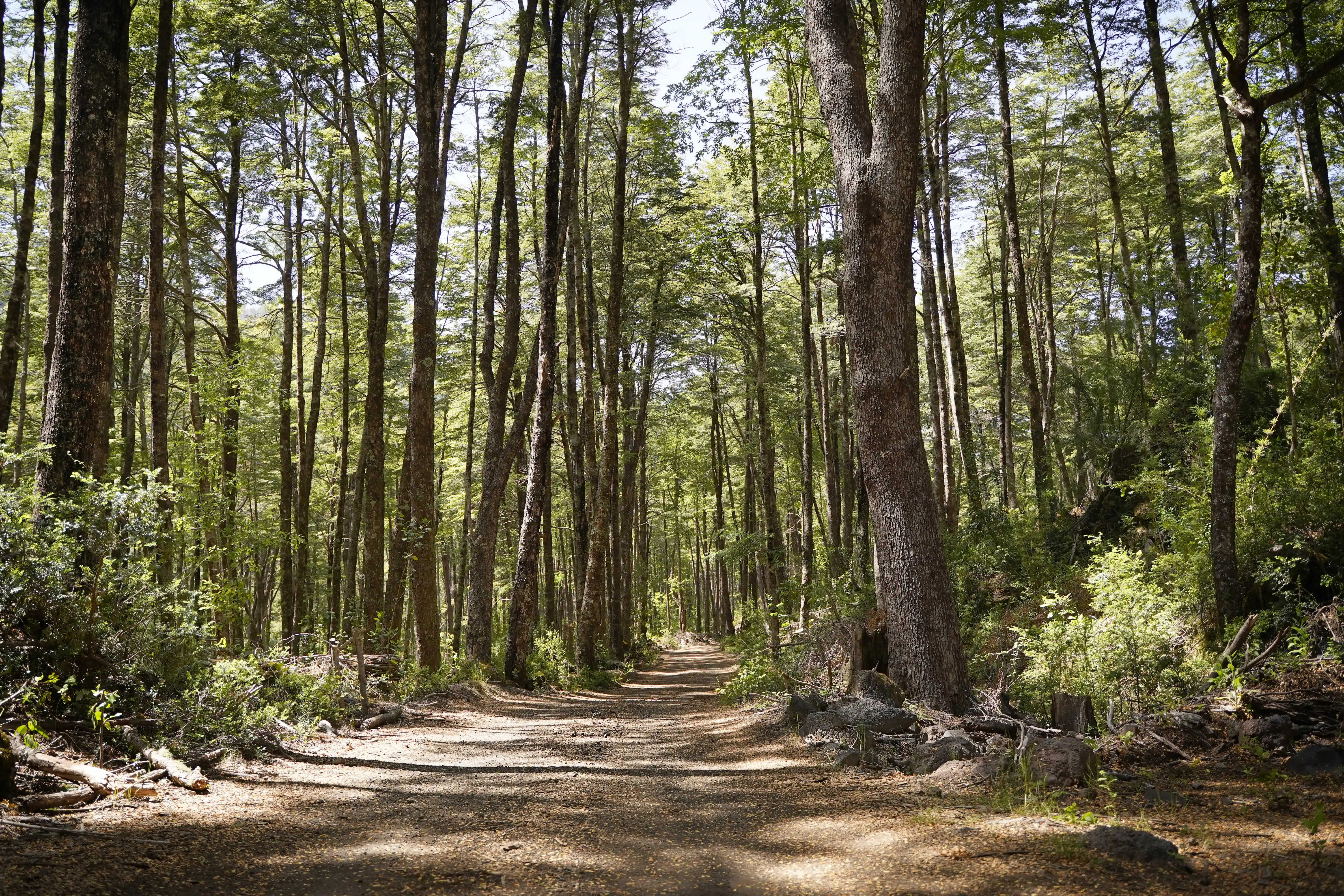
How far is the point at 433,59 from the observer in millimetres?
13961

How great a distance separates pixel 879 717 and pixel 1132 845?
320cm

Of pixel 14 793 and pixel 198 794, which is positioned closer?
pixel 14 793

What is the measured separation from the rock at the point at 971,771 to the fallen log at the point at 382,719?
6.78m

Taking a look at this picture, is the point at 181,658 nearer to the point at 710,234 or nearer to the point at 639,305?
the point at 710,234

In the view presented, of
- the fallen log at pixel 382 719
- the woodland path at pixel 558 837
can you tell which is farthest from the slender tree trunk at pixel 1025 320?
the fallen log at pixel 382 719

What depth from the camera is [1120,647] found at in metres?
6.53

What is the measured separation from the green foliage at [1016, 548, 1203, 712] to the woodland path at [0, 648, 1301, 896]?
2183mm

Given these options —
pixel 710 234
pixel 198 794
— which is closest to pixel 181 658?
pixel 198 794

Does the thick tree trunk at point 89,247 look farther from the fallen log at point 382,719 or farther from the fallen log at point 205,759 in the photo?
the fallen log at point 382,719

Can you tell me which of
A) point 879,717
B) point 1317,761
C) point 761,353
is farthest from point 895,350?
point 761,353

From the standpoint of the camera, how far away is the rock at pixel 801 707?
8.60 metres

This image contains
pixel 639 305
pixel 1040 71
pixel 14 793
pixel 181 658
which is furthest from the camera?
pixel 639 305

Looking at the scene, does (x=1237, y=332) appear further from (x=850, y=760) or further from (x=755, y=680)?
(x=755, y=680)

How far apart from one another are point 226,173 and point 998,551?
19.7m
